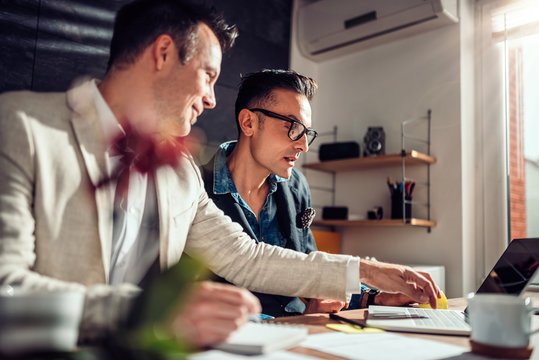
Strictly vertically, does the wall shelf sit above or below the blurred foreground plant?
above

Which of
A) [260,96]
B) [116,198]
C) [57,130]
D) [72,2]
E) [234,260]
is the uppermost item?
[72,2]

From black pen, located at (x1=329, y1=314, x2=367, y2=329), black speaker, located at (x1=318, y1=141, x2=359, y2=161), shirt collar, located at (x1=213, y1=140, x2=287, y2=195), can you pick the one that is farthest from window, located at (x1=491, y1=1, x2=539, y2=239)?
black pen, located at (x1=329, y1=314, x2=367, y2=329)

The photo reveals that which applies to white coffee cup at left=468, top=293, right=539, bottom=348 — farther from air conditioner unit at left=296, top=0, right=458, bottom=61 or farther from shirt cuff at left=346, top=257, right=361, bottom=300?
air conditioner unit at left=296, top=0, right=458, bottom=61

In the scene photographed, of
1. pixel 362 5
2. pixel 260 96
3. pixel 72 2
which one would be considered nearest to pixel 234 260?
pixel 260 96

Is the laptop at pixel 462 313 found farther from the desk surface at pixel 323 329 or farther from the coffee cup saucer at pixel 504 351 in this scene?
the coffee cup saucer at pixel 504 351

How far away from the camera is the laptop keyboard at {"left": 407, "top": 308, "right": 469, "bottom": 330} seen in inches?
36.9

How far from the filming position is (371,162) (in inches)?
120

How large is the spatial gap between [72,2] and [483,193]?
2602 mm

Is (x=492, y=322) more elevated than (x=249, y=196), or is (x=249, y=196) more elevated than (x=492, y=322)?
(x=249, y=196)

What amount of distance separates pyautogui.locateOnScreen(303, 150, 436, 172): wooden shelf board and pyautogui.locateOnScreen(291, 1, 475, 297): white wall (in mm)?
67

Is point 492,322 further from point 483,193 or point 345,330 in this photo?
point 483,193

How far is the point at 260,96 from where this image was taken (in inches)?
75.2

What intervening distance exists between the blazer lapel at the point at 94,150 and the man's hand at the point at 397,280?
613 mm

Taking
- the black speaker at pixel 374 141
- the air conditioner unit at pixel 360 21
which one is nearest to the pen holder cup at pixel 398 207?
the black speaker at pixel 374 141
